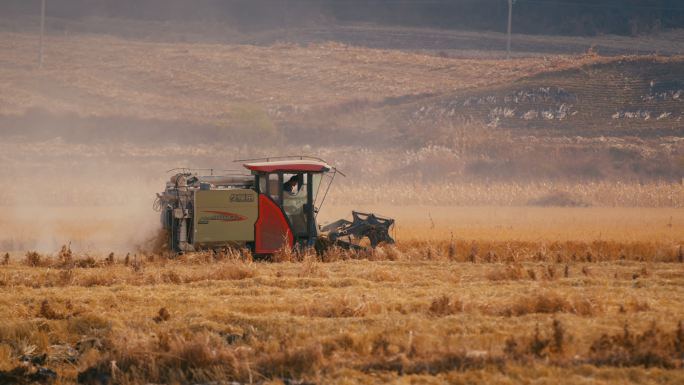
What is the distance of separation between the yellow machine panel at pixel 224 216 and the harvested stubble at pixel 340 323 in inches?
118

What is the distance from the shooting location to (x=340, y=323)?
16.7 meters

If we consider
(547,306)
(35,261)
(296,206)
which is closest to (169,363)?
(547,306)

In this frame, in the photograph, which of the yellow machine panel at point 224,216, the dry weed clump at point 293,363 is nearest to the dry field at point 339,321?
the dry weed clump at point 293,363

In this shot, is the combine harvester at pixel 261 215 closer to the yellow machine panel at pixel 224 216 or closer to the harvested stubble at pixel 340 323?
the yellow machine panel at pixel 224 216

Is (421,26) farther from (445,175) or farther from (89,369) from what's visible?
(89,369)

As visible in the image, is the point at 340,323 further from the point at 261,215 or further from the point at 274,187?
the point at 274,187

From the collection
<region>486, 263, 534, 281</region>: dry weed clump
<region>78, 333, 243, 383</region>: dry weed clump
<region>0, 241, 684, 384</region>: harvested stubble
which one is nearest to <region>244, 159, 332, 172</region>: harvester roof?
<region>0, 241, 684, 384</region>: harvested stubble

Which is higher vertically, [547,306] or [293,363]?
[547,306]

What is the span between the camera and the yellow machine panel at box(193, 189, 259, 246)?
1048 inches

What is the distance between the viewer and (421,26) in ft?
418

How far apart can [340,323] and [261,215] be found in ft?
34.1

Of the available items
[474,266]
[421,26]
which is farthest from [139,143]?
[474,266]

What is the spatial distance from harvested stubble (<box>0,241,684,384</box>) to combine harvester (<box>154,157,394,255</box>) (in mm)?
3127

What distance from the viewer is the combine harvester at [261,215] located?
87.5ft
